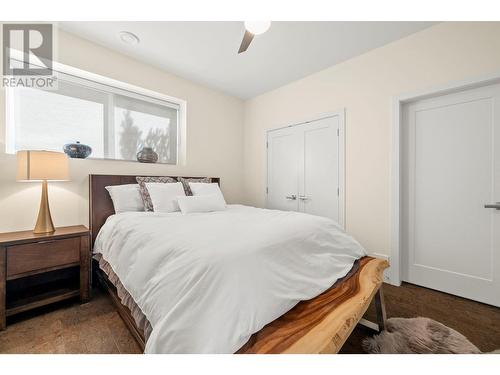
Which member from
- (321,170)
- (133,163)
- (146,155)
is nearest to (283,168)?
(321,170)

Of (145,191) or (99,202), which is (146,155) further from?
(99,202)

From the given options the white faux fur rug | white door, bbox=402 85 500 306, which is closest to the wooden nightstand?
the white faux fur rug

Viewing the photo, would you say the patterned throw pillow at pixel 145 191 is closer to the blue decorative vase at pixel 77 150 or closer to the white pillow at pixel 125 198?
the white pillow at pixel 125 198

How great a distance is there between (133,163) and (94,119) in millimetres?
655

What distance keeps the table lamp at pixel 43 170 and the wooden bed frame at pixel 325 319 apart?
91 cm

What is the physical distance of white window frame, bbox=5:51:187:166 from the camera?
203cm

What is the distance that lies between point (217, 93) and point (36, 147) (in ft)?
8.09

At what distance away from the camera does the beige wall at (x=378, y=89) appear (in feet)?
6.39

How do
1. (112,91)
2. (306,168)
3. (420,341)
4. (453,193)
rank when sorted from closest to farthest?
(420,341)
(453,193)
(112,91)
(306,168)

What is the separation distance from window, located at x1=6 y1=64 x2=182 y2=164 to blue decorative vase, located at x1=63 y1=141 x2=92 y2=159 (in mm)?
174

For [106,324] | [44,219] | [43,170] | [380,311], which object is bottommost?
[106,324]

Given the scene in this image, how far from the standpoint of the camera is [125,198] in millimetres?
2303
